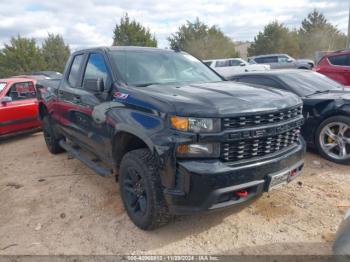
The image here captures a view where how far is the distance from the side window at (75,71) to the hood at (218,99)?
64.9 inches

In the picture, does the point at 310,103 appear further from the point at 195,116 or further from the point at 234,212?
the point at 195,116

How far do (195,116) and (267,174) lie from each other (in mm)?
882

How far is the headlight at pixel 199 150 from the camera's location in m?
2.52

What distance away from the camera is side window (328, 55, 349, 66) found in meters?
8.59

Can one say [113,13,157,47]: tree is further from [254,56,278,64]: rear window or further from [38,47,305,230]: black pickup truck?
[38,47,305,230]: black pickup truck

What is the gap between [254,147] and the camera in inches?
107

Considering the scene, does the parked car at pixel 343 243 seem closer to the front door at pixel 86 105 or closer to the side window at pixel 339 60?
the front door at pixel 86 105

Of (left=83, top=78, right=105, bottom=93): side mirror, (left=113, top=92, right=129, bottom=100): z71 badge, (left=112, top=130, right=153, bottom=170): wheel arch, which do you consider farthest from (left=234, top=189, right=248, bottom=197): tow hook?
(left=83, top=78, right=105, bottom=93): side mirror

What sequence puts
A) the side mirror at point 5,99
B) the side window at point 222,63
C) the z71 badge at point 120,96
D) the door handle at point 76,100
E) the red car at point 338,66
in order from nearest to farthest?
the z71 badge at point 120,96 → the door handle at point 76,100 → the side mirror at point 5,99 → the red car at point 338,66 → the side window at point 222,63

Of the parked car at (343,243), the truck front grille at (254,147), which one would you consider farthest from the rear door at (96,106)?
the parked car at (343,243)

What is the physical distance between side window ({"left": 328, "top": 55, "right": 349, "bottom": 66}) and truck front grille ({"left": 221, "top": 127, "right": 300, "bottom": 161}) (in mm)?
6852

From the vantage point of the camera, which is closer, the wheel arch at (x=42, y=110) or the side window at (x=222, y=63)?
the wheel arch at (x=42, y=110)

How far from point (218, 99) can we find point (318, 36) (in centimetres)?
4310

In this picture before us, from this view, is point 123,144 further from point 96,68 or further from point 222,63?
point 222,63
